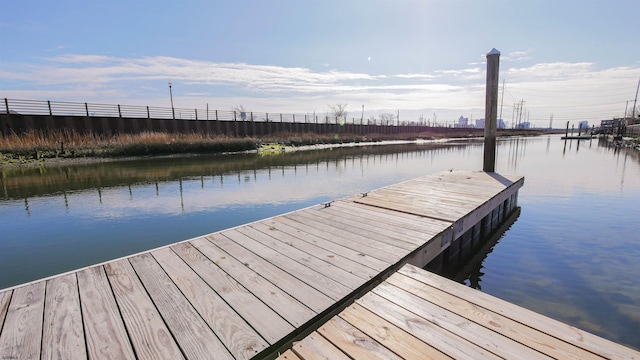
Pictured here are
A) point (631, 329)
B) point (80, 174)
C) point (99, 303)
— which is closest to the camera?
point (99, 303)

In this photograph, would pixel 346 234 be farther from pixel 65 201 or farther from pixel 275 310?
pixel 65 201

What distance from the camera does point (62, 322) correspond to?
6.51 feet

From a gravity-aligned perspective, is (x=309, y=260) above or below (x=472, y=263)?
above

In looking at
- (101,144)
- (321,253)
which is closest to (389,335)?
(321,253)

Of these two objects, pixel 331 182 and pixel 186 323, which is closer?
pixel 186 323

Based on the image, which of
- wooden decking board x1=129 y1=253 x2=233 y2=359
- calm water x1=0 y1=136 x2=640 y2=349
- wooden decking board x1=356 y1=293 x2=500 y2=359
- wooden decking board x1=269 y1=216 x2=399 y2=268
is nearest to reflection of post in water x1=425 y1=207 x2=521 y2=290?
calm water x1=0 y1=136 x2=640 y2=349

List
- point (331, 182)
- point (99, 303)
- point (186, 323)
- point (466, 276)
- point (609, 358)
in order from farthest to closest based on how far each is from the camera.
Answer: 1. point (331, 182)
2. point (466, 276)
3. point (99, 303)
4. point (186, 323)
5. point (609, 358)

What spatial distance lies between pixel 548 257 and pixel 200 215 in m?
6.24

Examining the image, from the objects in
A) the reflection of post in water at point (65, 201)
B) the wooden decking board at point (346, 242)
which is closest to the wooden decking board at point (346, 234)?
the wooden decking board at point (346, 242)

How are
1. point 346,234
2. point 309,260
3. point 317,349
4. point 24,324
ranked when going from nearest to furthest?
point 317,349 < point 24,324 < point 309,260 < point 346,234

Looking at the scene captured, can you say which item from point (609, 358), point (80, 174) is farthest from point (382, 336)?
point (80, 174)

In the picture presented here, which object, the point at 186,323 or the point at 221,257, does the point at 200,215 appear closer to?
the point at 221,257

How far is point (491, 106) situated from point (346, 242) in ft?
21.8

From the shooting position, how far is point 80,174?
11.2 m
